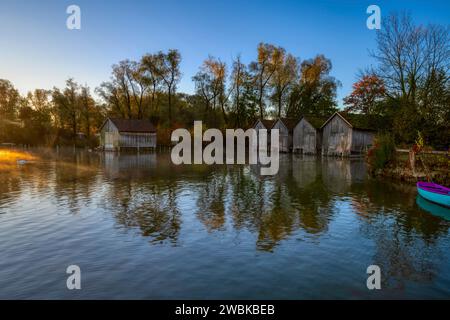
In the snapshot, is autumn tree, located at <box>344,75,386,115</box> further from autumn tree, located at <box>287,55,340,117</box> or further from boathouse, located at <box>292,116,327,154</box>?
autumn tree, located at <box>287,55,340,117</box>

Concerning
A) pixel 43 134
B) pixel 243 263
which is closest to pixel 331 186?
pixel 243 263

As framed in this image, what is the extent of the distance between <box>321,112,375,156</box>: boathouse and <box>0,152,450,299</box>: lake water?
30594mm

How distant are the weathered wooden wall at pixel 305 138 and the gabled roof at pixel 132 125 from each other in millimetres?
30318

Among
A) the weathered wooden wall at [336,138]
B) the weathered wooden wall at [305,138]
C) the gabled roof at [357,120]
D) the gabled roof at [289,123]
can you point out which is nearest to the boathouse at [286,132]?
the gabled roof at [289,123]

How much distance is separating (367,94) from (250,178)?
3443 cm

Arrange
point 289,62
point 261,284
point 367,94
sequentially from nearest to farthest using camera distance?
point 261,284, point 367,94, point 289,62

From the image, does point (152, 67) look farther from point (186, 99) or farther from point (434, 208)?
point (434, 208)

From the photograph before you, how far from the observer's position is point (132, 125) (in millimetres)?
68875

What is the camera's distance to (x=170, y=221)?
14.7 metres

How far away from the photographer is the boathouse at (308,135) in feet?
191

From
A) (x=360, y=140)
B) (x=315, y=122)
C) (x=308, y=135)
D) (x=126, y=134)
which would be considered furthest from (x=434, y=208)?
(x=126, y=134)

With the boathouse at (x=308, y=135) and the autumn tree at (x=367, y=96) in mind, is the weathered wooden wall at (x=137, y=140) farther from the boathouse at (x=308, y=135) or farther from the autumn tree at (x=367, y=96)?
the autumn tree at (x=367, y=96)
